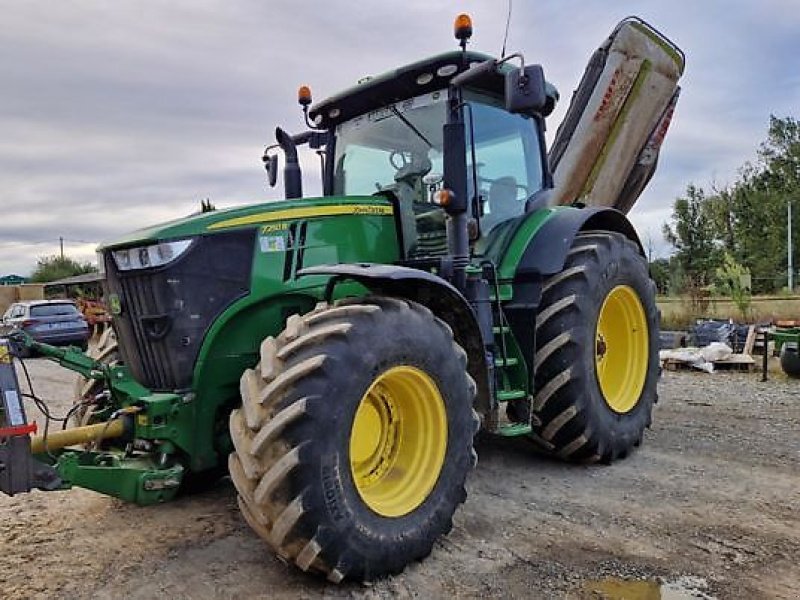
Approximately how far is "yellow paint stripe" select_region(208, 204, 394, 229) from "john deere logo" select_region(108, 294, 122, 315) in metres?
0.69

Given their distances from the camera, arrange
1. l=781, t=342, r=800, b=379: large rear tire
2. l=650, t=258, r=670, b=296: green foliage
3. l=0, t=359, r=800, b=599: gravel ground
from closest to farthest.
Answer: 1. l=0, t=359, r=800, b=599: gravel ground
2. l=781, t=342, r=800, b=379: large rear tire
3. l=650, t=258, r=670, b=296: green foliage

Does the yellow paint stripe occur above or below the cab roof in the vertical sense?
below

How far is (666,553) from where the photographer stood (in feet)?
11.7

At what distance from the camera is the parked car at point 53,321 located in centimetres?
1739

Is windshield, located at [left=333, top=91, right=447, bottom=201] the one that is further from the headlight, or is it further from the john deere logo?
the john deere logo

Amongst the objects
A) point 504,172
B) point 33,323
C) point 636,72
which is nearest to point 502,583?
point 504,172

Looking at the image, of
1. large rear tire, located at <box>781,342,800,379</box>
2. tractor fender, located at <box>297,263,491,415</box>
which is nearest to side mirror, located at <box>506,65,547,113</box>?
tractor fender, located at <box>297,263,491,415</box>

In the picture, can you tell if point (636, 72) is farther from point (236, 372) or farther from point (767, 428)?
point (236, 372)

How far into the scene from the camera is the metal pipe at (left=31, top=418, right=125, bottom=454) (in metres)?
3.28

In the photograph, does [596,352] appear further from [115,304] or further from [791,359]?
[791,359]

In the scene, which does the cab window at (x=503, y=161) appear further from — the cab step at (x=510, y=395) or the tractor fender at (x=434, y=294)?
the cab step at (x=510, y=395)

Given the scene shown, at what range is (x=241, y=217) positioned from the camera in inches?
151

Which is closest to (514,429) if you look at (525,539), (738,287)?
(525,539)

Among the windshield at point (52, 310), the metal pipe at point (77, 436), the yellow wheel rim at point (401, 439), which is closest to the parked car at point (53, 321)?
the windshield at point (52, 310)
